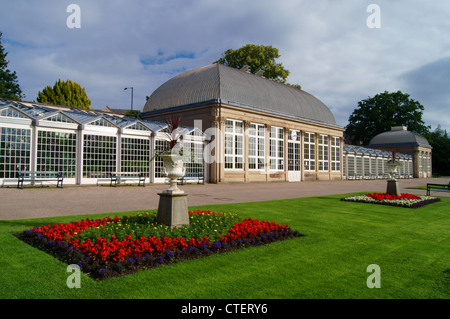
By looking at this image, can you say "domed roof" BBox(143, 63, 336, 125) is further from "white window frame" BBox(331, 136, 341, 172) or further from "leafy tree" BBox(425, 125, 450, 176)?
"leafy tree" BBox(425, 125, 450, 176)

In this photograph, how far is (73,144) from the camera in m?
21.9

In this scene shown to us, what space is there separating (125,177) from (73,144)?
13.6 feet

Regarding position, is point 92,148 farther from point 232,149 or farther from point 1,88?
point 1,88

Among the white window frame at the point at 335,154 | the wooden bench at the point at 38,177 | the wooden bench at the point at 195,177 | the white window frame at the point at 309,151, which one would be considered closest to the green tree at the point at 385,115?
the white window frame at the point at 335,154

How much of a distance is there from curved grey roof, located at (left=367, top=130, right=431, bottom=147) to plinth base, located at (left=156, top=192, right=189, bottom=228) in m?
71.1

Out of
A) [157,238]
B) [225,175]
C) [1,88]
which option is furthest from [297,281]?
[1,88]

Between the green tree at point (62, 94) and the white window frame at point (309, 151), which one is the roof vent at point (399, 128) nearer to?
the white window frame at point (309, 151)

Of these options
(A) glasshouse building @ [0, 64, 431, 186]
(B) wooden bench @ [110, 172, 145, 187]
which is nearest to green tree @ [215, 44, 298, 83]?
(A) glasshouse building @ [0, 64, 431, 186]

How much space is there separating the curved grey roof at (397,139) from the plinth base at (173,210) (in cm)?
7107

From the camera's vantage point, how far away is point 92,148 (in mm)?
22781

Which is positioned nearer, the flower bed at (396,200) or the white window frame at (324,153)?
the flower bed at (396,200)

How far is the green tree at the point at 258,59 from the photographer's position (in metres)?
49.1

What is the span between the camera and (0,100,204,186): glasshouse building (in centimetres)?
1938

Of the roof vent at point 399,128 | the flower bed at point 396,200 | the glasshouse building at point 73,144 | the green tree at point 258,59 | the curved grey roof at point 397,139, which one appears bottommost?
the flower bed at point 396,200
